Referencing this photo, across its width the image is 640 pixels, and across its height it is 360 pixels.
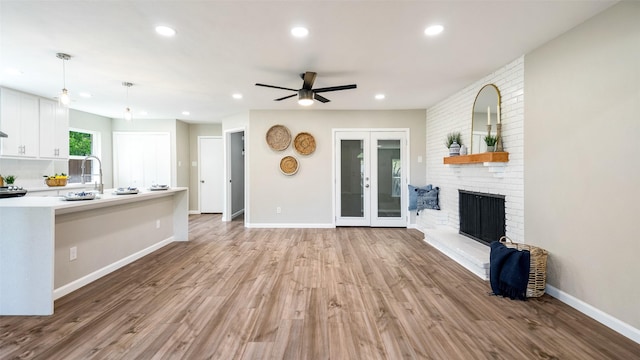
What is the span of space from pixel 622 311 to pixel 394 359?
6.02 ft

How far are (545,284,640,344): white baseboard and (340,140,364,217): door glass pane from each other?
12.0 feet

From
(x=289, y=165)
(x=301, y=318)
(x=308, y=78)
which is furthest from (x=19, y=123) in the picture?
(x=301, y=318)

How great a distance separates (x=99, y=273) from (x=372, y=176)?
15.4 feet

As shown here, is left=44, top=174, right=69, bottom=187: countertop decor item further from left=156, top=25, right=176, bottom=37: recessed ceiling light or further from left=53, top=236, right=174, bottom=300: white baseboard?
left=156, top=25, right=176, bottom=37: recessed ceiling light

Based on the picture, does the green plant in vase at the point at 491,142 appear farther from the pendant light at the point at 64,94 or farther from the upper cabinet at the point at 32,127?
the upper cabinet at the point at 32,127

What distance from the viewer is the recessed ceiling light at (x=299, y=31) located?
2578 millimetres

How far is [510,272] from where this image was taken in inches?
105

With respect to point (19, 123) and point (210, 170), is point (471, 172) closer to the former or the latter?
point (210, 170)

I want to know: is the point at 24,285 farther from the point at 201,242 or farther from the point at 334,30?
the point at 334,30

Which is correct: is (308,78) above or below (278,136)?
above

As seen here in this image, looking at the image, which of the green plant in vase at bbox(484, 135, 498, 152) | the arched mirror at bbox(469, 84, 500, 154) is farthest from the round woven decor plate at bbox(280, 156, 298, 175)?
the green plant in vase at bbox(484, 135, 498, 152)

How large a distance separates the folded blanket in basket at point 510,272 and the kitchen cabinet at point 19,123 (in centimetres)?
703

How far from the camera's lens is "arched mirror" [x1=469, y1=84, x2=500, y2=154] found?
3631mm

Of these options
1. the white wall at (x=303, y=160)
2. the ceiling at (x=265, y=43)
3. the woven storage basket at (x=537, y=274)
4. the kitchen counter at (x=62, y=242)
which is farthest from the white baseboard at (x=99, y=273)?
the woven storage basket at (x=537, y=274)
